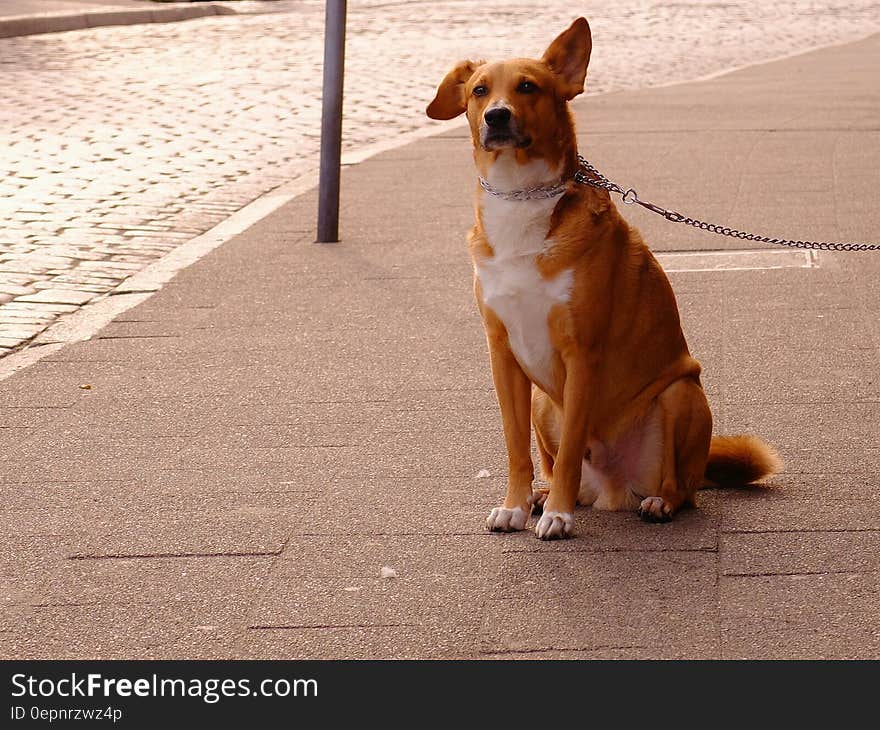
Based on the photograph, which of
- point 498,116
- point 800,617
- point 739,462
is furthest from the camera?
point 739,462

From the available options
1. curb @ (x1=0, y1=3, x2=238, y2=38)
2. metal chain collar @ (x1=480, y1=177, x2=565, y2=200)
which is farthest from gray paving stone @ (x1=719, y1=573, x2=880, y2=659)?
curb @ (x1=0, y1=3, x2=238, y2=38)

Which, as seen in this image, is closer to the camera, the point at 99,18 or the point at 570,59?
the point at 570,59

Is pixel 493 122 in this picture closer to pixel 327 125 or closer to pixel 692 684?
pixel 692 684

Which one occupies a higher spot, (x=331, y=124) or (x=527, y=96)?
(x=527, y=96)

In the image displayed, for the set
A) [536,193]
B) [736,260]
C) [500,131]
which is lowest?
[736,260]

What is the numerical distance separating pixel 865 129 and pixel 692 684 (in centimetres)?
1219

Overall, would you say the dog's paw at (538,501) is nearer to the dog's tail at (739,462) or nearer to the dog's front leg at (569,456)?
the dog's front leg at (569,456)

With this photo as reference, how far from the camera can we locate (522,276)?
507 centimetres

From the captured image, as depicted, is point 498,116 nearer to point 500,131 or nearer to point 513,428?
point 500,131

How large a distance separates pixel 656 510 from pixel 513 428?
1.73 feet

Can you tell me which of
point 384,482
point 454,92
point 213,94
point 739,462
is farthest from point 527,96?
point 213,94

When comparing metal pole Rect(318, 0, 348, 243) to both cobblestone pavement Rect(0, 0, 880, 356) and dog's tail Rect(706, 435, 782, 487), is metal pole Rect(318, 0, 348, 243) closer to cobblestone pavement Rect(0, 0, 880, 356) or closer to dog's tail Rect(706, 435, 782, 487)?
cobblestone pavement Rect(0, 0, 880, 356)

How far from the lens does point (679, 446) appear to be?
209 inches

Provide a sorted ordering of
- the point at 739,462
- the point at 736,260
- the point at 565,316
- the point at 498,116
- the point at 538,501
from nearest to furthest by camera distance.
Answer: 1. the point at 498,116
2. the point at 565,316
3. the point at 538,501
4. the point at 739,462
5. the point at 736,260
